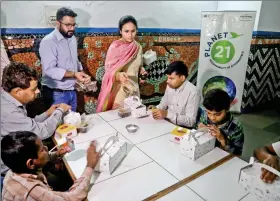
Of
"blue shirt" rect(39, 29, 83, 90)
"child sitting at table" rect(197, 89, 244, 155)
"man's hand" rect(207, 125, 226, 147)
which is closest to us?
"man's hand" rect(207, 125, 226, 147)

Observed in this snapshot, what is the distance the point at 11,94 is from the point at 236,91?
3.41 m

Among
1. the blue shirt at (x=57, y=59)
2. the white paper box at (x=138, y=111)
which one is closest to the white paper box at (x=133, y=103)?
the white paper box at (x=138, y=111)

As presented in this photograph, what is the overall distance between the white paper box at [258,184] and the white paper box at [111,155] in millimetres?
676

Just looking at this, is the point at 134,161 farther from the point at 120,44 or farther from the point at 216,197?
the point at 120,44

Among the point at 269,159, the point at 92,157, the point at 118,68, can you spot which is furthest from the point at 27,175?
the point at 118,68

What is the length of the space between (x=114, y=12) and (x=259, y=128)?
2.94 metres

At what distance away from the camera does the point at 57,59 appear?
7.78ft

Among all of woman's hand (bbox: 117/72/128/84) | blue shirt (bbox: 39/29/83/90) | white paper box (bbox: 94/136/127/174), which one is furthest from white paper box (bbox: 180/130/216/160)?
blue shirt (bbox: 39/29/83/90)

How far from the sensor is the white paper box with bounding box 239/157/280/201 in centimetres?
98

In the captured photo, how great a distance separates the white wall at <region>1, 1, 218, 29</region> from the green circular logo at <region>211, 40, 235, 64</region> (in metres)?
0.66

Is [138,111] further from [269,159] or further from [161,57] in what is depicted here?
[161,57]

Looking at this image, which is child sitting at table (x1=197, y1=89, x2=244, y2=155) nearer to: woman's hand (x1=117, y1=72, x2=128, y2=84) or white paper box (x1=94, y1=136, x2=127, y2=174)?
white paper box (x1=94, y1=136, x2=127, y2=174)

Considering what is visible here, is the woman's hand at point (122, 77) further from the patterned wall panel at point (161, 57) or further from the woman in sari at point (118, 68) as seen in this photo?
the patterned wall panel at point (161, 57)

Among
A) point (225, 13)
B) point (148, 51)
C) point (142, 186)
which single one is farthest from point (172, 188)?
point (225, 13)
